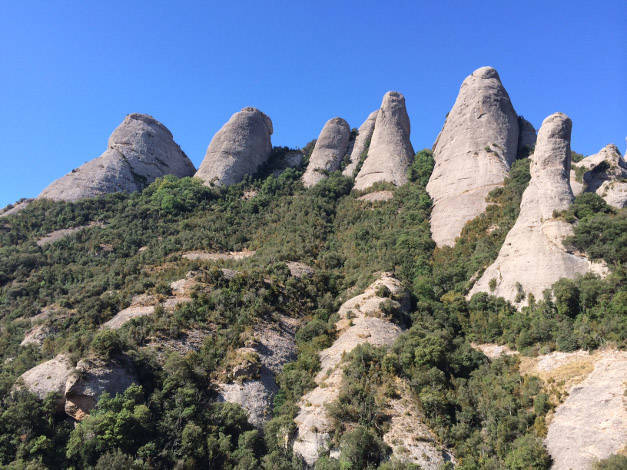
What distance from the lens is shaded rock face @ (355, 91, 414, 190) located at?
2032 inches

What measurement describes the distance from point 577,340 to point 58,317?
3293 centimetres

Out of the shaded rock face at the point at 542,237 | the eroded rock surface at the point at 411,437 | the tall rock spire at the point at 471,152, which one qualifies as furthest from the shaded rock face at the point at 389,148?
the eroded rock surface at the point at 411,437

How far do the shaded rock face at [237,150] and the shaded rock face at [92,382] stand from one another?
38972 mm

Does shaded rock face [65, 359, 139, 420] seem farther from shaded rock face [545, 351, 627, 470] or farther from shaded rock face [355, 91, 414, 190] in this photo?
shaded rock face [355, 91, 414, 190]

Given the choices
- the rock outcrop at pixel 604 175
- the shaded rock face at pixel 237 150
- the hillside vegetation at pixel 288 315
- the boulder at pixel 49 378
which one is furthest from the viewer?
the shaded rock face at pixel 237 150

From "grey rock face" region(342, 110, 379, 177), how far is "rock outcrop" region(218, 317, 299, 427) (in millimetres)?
35489

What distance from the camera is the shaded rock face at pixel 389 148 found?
51.6 meters

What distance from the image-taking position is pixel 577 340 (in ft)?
62.5

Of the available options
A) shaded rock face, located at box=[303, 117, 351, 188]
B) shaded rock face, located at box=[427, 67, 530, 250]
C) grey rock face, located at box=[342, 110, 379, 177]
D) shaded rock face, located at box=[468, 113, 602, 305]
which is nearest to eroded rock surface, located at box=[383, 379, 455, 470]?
shaded rock face, located at box=[468, 113, 602, 305]

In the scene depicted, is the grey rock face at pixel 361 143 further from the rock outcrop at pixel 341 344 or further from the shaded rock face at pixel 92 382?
the shaded rock face at pixel 92 382

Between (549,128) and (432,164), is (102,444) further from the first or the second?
(432,164)

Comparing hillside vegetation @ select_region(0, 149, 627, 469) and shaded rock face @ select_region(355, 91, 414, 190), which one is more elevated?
shaded rock face @ select_region(355, 91, 414, 190)

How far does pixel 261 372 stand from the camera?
22.6 meters

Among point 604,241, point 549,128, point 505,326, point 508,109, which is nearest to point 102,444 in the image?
point 505,326
